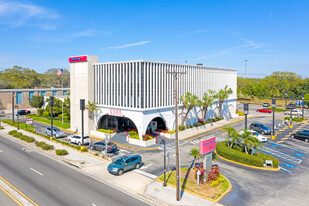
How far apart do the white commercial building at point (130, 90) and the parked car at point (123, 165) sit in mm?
10479

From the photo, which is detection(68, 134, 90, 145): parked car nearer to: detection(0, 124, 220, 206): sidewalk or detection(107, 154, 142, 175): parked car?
detection(0, 124, 220, 206): sidewalk

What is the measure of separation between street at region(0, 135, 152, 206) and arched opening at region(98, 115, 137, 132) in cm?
1624

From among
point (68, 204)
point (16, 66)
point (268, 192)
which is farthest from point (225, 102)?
point (16, 66)

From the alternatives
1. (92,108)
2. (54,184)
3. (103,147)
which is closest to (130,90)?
(92,108)

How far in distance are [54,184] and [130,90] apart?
779 inches

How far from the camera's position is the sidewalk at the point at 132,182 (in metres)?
18.3

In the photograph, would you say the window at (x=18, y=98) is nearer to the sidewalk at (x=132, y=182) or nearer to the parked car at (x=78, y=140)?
the parked car at (x=78, y=140)

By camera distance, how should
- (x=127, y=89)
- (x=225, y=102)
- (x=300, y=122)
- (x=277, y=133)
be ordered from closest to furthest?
(x=127, y=89) → (x=277, y=133) → (x=300, y=122) → (x=225, y=102)

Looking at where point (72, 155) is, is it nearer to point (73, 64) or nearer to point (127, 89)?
point (127, 89)

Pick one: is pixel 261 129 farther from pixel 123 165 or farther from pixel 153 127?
pixel 123 165

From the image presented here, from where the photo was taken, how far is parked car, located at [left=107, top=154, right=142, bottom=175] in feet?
77.1

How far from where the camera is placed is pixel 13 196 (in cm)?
1853

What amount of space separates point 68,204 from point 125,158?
325 inches

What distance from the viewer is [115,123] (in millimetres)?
44781
